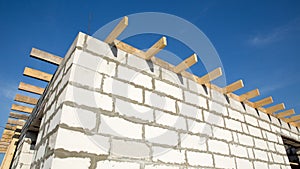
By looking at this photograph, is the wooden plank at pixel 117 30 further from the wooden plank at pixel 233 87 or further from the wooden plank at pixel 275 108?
the wooden plank at pixel 275 108

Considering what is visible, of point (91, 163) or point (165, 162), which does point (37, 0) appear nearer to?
point (91, 163)

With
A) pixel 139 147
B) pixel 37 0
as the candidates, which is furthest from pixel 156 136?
pixel 37 0

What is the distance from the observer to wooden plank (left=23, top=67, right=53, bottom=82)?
8.07 ft

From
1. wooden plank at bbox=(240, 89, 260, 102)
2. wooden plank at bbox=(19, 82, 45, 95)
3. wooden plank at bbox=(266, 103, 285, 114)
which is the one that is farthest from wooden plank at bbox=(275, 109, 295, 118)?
wooden plank at bbox=(19, 82, 45, 95)

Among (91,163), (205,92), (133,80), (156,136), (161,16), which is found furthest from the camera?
(205,92)

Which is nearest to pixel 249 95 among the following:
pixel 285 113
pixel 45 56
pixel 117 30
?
pixel 285 113

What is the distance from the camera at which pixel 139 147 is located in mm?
1656

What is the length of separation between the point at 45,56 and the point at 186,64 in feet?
5.64

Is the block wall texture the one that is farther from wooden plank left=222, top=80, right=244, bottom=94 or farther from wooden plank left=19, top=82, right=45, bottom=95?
wooden plank left=19, top=82, right=45, bottom=95

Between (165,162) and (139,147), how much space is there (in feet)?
1.02

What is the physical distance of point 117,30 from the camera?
1.83 m

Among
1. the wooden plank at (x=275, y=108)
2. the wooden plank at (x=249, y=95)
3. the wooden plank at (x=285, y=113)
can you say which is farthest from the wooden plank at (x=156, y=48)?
the wooden plank at (x=285, y=113)

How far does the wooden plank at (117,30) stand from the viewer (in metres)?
1.75

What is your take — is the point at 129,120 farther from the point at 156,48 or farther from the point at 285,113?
the point at 285,113
